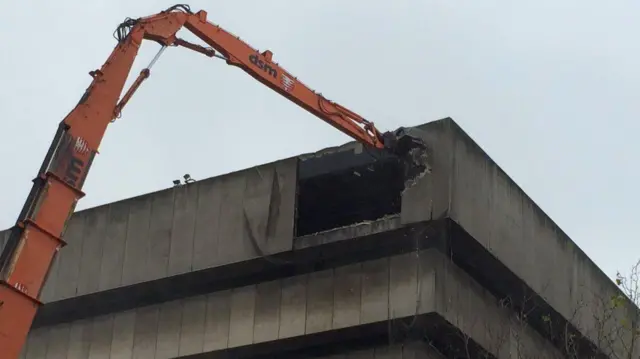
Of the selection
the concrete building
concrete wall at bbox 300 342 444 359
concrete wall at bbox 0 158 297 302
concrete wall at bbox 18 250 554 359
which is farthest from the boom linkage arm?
concrete wall at bbox 300 342 444 359

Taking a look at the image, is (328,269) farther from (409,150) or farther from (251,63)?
(251,63)

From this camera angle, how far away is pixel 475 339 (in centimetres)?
2845

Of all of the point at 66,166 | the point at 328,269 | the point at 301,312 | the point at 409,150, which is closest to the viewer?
the point at 66,166

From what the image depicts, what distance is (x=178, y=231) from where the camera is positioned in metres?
31.1

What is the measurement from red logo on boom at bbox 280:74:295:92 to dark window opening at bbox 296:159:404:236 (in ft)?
11.7

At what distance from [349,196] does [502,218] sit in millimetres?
4420

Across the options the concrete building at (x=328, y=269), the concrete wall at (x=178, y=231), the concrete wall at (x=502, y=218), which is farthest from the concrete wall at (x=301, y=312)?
the concrete wall at (x=502, y=218)

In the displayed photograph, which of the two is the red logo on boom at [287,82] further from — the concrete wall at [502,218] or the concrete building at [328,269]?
the concrete wall at [502,218]

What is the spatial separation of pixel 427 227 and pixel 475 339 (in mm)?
3226

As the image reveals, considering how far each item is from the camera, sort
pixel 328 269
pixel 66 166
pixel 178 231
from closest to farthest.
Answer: pixel 66 166 < pixel 328 269 < pixel 178 231

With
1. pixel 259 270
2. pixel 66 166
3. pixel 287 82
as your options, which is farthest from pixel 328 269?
pixel 66 166

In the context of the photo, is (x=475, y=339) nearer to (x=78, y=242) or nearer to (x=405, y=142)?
(x=405, y=142)

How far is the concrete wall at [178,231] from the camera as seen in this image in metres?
29.8

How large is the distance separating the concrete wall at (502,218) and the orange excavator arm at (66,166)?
570 centimetres
